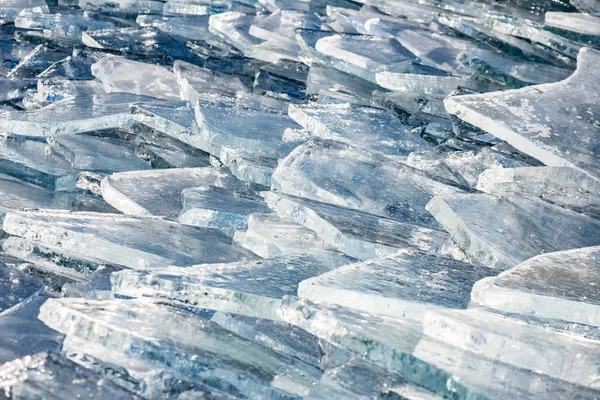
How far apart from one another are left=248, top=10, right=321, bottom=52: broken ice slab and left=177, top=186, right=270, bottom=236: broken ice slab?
1677 millimetres

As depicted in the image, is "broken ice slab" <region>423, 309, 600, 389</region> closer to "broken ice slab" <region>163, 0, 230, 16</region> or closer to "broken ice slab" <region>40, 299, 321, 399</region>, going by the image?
"broken ice slab" <region>40, 299, 321, 399</region>

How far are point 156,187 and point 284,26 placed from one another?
1.75 meters

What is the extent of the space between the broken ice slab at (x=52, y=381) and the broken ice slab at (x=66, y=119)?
145cm

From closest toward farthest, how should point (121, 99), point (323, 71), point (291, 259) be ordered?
point (291, 259), point (121, 99), point (323, 71)

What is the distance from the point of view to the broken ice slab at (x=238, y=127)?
303 centimetres

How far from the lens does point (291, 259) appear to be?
2.25 meters

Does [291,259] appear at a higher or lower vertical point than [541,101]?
lower

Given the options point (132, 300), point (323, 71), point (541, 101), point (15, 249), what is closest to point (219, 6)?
point (323, 71)

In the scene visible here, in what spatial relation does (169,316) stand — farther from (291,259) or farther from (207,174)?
(207,174)

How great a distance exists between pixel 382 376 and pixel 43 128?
5.61 ft

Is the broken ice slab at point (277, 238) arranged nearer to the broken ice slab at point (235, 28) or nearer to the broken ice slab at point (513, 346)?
the broken ice slab at point (513, 346)

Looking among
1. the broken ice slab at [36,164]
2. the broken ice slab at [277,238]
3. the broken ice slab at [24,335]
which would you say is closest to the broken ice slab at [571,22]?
the broken ice slab at [277,238]

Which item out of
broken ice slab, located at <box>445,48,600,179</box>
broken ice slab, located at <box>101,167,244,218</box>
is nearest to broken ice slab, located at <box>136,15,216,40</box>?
broken ice slab, located at <box>101,167,244,218</box>

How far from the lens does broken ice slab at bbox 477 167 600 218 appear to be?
2656 mm
